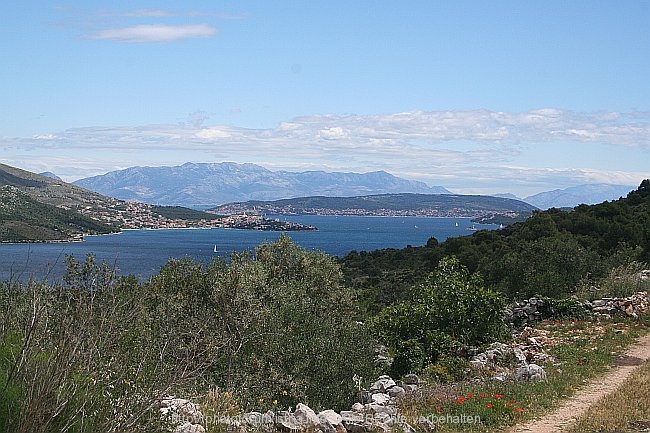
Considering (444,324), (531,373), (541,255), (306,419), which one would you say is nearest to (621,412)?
(531,373)

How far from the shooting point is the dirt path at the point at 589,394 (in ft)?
32.0

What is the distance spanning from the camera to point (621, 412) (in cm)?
990

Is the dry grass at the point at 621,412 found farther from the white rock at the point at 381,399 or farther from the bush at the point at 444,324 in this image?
the bush at the point at 444,324

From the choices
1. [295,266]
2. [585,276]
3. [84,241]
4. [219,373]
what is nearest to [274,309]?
[219,373]

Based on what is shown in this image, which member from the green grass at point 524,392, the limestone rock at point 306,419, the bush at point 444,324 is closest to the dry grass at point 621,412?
the green grass at point 524,392

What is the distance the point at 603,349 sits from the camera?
48.4 feet

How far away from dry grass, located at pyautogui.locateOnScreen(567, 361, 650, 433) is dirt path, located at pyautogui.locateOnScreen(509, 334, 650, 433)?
0.71ft

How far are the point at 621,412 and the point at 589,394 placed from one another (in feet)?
5.22

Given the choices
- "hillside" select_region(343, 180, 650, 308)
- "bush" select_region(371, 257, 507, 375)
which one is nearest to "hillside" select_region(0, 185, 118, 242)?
Result: "hillside" select_region(343, 180, 650, 308)

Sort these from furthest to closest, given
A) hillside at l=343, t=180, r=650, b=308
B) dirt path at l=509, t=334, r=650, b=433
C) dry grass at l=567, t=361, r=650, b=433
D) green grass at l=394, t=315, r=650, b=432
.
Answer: hillside at l=343, t=180, r=650, b=308 < green grass at l=394, t=315, r=650, b=432 < dirt path at l=509, t=334, r=650, b=433 < dry grass at l=567, t=361, r=650, b=433

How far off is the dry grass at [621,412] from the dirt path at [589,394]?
215 millimetres

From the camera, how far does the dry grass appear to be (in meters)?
9.31

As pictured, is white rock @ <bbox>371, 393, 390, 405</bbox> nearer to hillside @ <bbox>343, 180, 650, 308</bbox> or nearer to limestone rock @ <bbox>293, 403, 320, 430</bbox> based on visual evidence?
limestone rock @ <bbox>293, 403, 320, 430</bbox>

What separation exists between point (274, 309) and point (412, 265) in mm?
44836
